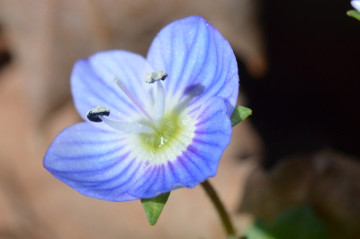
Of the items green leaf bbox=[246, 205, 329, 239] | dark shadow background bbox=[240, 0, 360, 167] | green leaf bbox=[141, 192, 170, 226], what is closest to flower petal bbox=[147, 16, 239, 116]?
green leaf bbox=[141, 192, 170, 226]

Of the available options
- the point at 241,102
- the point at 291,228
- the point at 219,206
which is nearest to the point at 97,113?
the point at 219,206

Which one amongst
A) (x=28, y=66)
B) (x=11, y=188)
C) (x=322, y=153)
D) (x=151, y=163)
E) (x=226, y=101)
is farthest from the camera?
(x=28, y=66)

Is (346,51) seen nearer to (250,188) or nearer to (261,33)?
(261,33)

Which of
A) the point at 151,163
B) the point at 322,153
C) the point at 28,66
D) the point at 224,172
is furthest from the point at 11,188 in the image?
the point at 322,153

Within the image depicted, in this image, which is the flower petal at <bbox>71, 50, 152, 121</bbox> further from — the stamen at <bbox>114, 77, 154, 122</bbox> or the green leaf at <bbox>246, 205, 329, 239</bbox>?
the green leaf at <bbox>246, 205, 329, 239</bbox>

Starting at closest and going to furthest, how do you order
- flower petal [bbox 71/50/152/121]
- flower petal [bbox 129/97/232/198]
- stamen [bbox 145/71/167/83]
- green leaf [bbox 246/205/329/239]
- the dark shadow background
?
flower petal [bbox 129/97/232/198]
stamen [bbox 145/71/167/83]
flower petal [bbox 71/50/152/121]
green leaf [bbox 246/205/329/239]
the dark shadow background

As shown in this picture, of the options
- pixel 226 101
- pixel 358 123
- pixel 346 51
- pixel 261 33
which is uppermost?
pixel 226 101

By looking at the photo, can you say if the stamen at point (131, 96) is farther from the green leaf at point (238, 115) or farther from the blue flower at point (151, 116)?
the green leaf at point (238, 115)
